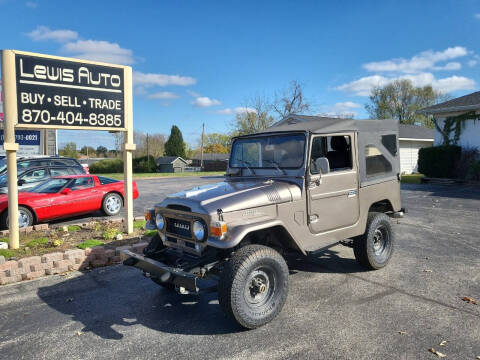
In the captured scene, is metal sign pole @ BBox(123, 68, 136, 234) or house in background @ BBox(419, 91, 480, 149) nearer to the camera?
metal sign pole @ BBox(123, 68, 136, 234)

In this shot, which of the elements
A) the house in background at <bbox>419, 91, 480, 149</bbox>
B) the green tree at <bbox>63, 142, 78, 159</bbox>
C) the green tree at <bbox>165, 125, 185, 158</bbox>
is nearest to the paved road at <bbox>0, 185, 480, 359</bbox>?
the house in background at <bbox>419, 91, 480, 149</bbox>

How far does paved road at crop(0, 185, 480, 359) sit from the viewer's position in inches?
131

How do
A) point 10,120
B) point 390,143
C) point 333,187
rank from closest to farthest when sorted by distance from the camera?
point 333,187 < point 390,143 < point 10,120

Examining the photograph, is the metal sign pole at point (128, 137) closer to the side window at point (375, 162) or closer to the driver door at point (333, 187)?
the driver door at point (333, 187)

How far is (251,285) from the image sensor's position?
3.82 m

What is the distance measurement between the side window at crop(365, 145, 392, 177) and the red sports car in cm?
722

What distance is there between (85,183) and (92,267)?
456cm

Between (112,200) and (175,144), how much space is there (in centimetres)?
5780

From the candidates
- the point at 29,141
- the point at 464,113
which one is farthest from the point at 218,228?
the point at 464,113

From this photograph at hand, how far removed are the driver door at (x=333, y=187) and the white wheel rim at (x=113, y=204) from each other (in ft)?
22.9

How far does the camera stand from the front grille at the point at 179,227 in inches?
159

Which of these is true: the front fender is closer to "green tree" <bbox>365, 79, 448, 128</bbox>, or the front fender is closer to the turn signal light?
the turn signal light

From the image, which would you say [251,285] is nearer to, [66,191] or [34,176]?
[66,191]

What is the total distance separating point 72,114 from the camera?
6.85 meters
